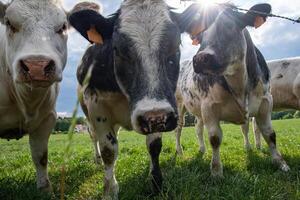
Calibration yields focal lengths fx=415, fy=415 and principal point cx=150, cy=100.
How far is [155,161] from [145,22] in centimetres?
177

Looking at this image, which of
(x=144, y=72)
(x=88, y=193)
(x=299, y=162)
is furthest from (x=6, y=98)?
(x=299, y=162)

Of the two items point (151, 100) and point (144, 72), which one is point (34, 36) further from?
point (151, 100)

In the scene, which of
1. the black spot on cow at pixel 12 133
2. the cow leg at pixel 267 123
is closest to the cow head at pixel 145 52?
the black spot on cow at pixel 12 133

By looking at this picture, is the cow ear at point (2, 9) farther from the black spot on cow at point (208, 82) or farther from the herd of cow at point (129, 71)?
the black spot on cow at point (208, 82)

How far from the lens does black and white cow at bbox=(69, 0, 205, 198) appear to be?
3.74 m

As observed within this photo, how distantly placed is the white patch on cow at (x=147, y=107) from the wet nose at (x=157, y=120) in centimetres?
3

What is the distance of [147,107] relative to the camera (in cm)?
360

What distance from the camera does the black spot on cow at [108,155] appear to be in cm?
516

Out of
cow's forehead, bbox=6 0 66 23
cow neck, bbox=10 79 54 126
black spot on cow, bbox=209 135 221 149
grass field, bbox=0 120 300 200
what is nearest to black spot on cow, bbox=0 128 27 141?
cow neck, bbox=10 79 54 126

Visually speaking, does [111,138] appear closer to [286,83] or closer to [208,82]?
[208,82]

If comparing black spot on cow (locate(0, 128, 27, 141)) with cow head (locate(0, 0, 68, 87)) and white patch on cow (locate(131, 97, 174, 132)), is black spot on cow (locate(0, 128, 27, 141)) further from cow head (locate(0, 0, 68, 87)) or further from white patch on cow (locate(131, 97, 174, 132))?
white patch on cow (locate(131, 97, 174, 132))

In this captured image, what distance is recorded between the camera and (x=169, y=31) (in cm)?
438

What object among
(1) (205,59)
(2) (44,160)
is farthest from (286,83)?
(2) (44,160)

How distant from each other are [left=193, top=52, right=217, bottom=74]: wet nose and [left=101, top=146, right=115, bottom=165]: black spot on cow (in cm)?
153
